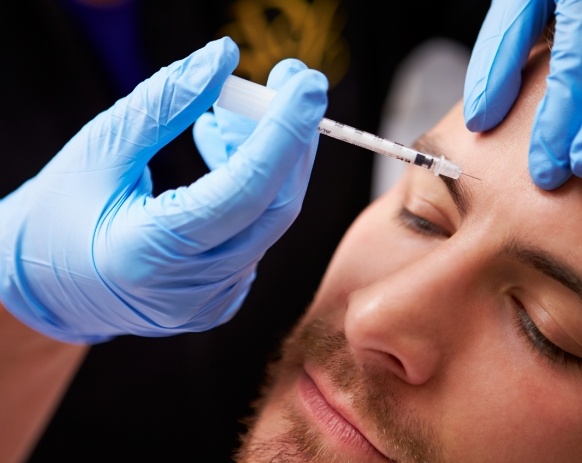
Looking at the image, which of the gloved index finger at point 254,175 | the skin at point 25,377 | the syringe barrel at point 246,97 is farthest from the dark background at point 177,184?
the gloved index finger at point 254,175

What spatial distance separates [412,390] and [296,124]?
44 cm

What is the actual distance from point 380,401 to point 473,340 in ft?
0.55

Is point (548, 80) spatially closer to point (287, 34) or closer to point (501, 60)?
point (501, 60)

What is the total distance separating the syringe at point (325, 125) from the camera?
91cm

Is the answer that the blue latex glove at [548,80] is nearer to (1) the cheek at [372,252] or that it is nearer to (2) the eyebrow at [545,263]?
(2) the eyebrow at [545,263]

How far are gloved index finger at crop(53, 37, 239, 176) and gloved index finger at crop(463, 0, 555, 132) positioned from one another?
1.21 feet

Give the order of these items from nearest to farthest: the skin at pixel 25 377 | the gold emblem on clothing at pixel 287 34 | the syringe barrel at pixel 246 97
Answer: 1. the syringe barrel at pixel 246 97
2. the skin at pixel 25 377
3. the gold emblem on clothing at pixel 287 34

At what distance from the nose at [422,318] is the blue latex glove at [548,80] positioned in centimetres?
18

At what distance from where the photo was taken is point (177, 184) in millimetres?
1384

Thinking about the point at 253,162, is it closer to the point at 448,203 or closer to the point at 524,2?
the point at 448,203

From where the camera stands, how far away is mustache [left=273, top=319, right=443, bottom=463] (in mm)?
901

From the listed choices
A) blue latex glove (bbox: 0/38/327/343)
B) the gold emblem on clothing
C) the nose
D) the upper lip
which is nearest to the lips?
the upper lip

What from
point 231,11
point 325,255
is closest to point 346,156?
point 325,255

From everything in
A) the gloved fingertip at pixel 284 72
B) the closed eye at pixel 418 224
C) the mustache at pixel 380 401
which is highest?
the gloved fingertip at pixel 284 72
